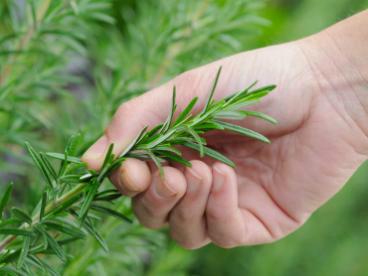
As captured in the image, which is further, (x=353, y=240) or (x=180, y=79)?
(x=353, y=240)

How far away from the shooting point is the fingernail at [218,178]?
112cm

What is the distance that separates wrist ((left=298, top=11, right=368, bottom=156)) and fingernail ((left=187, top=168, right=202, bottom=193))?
375 mm

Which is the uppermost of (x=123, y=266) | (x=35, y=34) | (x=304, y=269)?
(x=35, y=34)

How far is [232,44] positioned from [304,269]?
4.35 feet

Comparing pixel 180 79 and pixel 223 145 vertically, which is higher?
pixel 180 79

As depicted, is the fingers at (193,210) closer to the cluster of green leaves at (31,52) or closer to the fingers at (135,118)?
the fingers at (135,118)

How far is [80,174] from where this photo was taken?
1.00 meters

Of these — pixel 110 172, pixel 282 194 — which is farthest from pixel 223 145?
pixel 110 172

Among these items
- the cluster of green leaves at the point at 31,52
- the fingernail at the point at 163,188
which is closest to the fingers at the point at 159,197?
the fingernail at the point at 163,188

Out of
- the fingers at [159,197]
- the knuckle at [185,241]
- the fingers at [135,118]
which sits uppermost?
the fingers at [135,118]

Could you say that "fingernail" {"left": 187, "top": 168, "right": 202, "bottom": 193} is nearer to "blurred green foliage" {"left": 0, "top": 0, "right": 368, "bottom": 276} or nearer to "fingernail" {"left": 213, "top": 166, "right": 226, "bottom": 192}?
"fingernail" {"left": 213, "top": 166, "right": 226, "bottom": 192}

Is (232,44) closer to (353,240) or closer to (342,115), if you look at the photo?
(342,115)

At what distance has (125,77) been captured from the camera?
5.18ft

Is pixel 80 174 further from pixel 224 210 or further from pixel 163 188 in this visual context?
pixel 224 210
